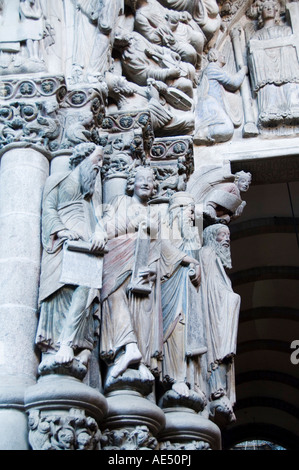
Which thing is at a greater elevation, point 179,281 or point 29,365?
point 179,281

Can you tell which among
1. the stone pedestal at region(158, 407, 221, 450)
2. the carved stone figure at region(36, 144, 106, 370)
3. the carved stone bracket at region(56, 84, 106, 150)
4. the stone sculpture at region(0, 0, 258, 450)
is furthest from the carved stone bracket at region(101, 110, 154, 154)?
the stone pedestal at region(158, 407, 221, 450)

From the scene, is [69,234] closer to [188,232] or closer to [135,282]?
[135,282]

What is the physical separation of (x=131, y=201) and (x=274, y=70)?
121 inches

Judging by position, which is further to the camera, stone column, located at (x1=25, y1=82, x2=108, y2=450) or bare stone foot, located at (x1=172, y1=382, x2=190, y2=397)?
bare stone foot, located at (x1=172, y1=382, x2=190, y2=397)

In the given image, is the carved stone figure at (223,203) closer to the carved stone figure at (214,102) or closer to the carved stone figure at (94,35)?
the carved stone figure at (214,102)

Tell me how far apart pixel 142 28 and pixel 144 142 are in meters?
1.56

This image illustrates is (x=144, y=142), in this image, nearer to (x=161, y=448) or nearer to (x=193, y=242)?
(x=193, y=242)

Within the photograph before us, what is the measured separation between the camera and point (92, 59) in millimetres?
6031

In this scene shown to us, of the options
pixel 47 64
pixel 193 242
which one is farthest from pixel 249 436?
Answer: pixel 47 64

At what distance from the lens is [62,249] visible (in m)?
4.68

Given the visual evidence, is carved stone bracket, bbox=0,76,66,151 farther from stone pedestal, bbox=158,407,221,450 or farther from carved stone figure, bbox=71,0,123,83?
stone pedestal, bbox=158,407,221,450

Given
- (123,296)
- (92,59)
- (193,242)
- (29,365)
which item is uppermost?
(92,59)

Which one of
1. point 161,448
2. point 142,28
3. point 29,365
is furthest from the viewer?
point 142,28

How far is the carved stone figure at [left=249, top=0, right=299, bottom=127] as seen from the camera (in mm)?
7254
